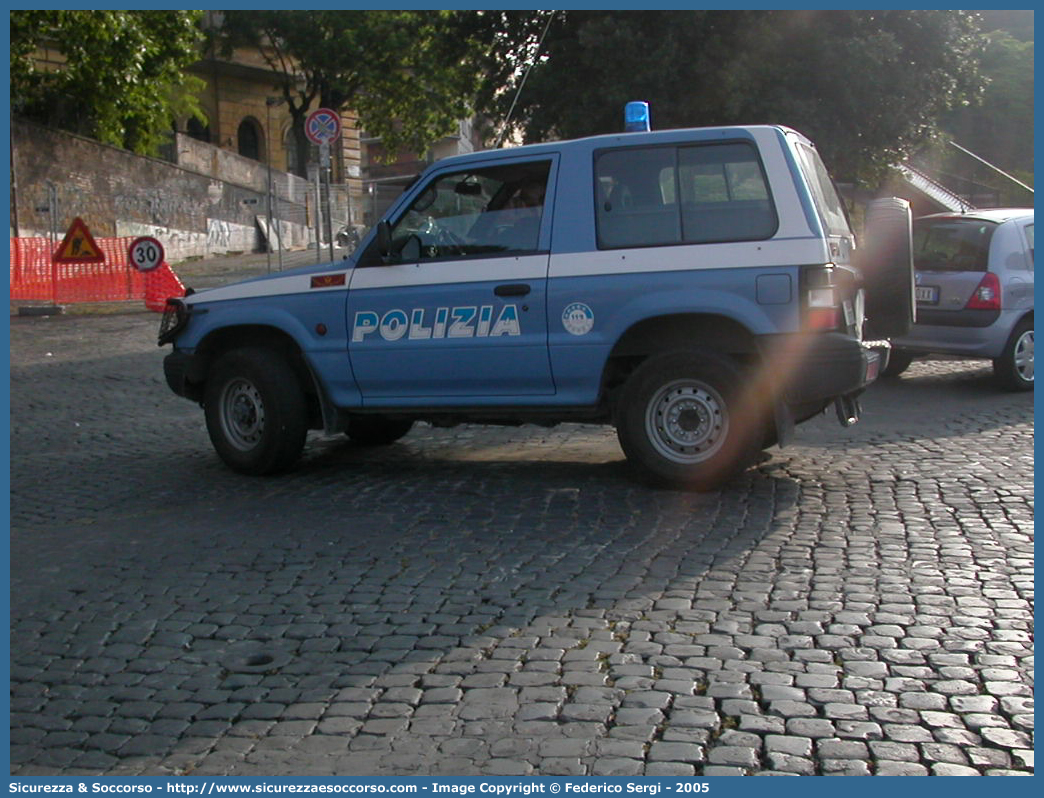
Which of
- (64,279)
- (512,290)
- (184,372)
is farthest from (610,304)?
(64,279)

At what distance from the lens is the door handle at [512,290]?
745 cm

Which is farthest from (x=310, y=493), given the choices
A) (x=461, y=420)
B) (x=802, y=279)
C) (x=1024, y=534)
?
(x=1024, y=534)

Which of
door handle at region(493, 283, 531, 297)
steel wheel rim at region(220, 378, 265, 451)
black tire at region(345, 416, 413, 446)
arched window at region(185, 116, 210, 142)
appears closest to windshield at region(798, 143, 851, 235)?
door handle at region(493, 283, 531, 297)

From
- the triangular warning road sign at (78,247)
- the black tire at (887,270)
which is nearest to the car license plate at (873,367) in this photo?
the black tire at (887,270)

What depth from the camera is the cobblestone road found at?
4004 mm

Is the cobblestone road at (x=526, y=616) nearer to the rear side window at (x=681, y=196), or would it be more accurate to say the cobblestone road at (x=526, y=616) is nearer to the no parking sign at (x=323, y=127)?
the rear side window at (x=681, y=196)

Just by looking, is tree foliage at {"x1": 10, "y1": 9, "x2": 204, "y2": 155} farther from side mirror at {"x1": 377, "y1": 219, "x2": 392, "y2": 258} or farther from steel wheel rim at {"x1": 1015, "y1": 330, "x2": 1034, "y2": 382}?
steel wheel rim at {"x1": 1015, "y1": 330, "x2": 1034, "y2": 382}

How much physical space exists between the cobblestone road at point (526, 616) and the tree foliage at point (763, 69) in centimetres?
932

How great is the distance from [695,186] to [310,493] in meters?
2.94

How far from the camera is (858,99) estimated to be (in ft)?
57.8

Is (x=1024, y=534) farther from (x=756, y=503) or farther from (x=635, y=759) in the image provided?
(x=635, y=759)

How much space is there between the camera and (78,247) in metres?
19.9

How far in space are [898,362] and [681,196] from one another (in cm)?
586

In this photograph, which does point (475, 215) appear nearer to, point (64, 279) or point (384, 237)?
point (384, 237)
